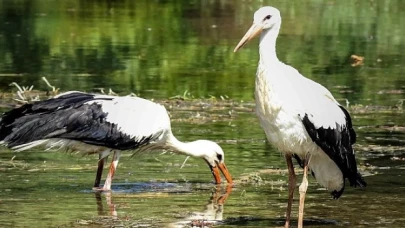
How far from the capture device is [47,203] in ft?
34.1

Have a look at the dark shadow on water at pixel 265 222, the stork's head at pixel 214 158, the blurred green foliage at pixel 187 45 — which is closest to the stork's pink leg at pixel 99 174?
the stork's head at pixel 214 158

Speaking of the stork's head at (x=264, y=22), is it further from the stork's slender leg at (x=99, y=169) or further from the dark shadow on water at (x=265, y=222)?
the stork's slender leg at (x=99, y=169)

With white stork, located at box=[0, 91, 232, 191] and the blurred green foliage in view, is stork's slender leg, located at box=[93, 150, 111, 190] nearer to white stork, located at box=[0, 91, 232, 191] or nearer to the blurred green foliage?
white stork, located at box=[0, 91, 232, 191]

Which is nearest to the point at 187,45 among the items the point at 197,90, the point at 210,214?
the point at 197,90

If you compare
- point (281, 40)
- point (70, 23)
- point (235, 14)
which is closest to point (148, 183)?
point (281, 40)

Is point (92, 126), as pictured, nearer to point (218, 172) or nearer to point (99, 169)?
point (99, 169)

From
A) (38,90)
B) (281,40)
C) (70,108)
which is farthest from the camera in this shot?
(281,40)

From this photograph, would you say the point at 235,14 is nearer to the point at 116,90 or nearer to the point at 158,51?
the point at 158,51

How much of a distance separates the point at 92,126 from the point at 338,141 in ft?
9.29

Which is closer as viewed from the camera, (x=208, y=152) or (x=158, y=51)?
(x=208, y=152)

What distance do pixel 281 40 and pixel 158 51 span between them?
3.35 m

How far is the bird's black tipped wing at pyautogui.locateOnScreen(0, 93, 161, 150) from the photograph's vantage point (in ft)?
36.5

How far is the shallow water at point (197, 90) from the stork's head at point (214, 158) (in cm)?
15

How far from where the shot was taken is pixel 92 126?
11391mm
